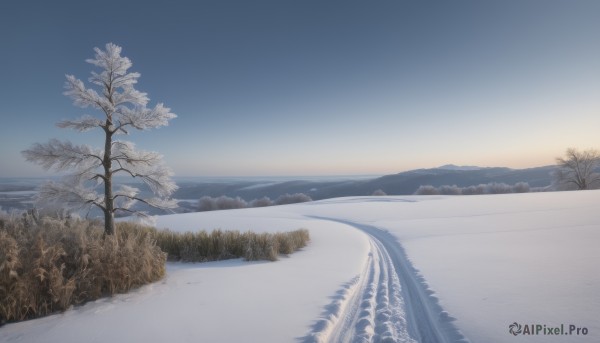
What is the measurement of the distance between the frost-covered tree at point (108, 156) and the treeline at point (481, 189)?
55.2 meters

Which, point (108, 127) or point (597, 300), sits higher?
point (108, 127)

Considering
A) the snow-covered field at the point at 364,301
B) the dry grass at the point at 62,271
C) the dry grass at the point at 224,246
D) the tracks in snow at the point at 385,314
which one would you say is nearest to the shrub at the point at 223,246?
the dry grass at the point at 224,246

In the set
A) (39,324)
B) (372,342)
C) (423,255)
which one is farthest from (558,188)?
(39,324)

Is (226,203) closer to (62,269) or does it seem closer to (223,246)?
(223,246)

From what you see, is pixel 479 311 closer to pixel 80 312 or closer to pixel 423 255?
pixel 423 255

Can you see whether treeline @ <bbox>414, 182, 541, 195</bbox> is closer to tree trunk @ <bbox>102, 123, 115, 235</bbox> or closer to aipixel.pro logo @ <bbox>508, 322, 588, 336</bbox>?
aipixel.pro logo @ <bbox>508, 322, 588, 336</bbox>

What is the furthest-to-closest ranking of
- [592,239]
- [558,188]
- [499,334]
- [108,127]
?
[558,188] < [592,239] < [108,127] < [499,334]

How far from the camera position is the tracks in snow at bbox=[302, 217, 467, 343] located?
3.61 m

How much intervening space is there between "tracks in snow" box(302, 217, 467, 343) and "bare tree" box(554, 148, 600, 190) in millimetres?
46600

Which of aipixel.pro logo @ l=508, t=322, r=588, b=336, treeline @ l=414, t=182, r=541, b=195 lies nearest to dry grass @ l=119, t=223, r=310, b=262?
aipixel.pro logo @ l=508, t=322, r=588, b=336

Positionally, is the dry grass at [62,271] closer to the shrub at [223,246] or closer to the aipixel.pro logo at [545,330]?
the shrub at [223,246]

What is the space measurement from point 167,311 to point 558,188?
176 feet

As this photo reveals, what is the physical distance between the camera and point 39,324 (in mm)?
3791

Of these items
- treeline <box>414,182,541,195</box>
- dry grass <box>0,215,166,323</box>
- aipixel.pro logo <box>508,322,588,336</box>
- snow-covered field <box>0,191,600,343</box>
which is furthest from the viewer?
treeline <box>414,182,541,195</box>
